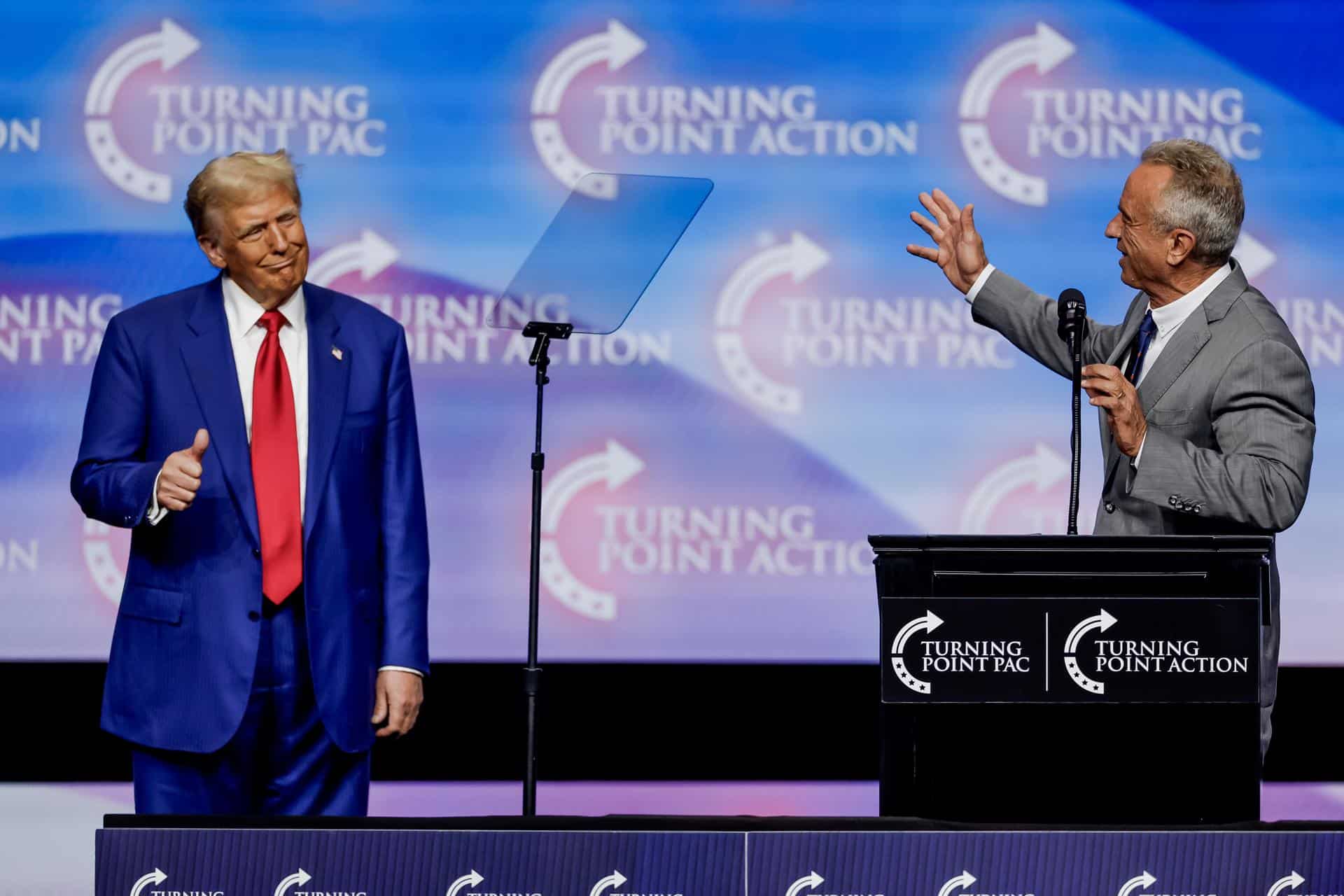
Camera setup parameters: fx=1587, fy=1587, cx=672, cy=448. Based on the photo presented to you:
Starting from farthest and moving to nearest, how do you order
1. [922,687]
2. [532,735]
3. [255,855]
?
[532,735]
[922,687]
[255,855]

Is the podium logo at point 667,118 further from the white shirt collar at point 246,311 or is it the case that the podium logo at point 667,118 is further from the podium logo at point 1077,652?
the podium logo at point 1077,652

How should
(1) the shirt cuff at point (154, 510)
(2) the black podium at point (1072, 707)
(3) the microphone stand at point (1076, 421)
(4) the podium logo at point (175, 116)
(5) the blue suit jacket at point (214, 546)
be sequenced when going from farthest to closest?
1. (4) the podium logo at point (175, 116)
2. (5) the blue suit jacket at point (214, 546)
3. (1) the shirt cuff at point (154, 510)
4. (3) the microphone stand at point (1076, 421)
5. (2) the black podium at point (1072, 707)

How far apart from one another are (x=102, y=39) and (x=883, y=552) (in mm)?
2950

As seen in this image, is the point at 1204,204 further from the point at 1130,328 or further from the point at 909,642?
the point at 909,642

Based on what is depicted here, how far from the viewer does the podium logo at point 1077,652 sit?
2.19m

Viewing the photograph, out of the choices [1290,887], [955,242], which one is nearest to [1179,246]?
[955,242]

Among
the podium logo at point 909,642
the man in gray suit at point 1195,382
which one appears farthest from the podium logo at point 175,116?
the podium logo at point 909,642

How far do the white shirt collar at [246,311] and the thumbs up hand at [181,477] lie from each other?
37cm

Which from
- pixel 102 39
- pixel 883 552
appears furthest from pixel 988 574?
pixel 102 39

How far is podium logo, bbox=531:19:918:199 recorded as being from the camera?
427 cm

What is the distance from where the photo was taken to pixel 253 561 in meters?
2.76

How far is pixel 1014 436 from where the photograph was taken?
431 cm

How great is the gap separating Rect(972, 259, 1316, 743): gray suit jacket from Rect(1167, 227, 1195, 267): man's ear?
92mm

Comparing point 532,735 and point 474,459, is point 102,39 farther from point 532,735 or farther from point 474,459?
point 532,735
